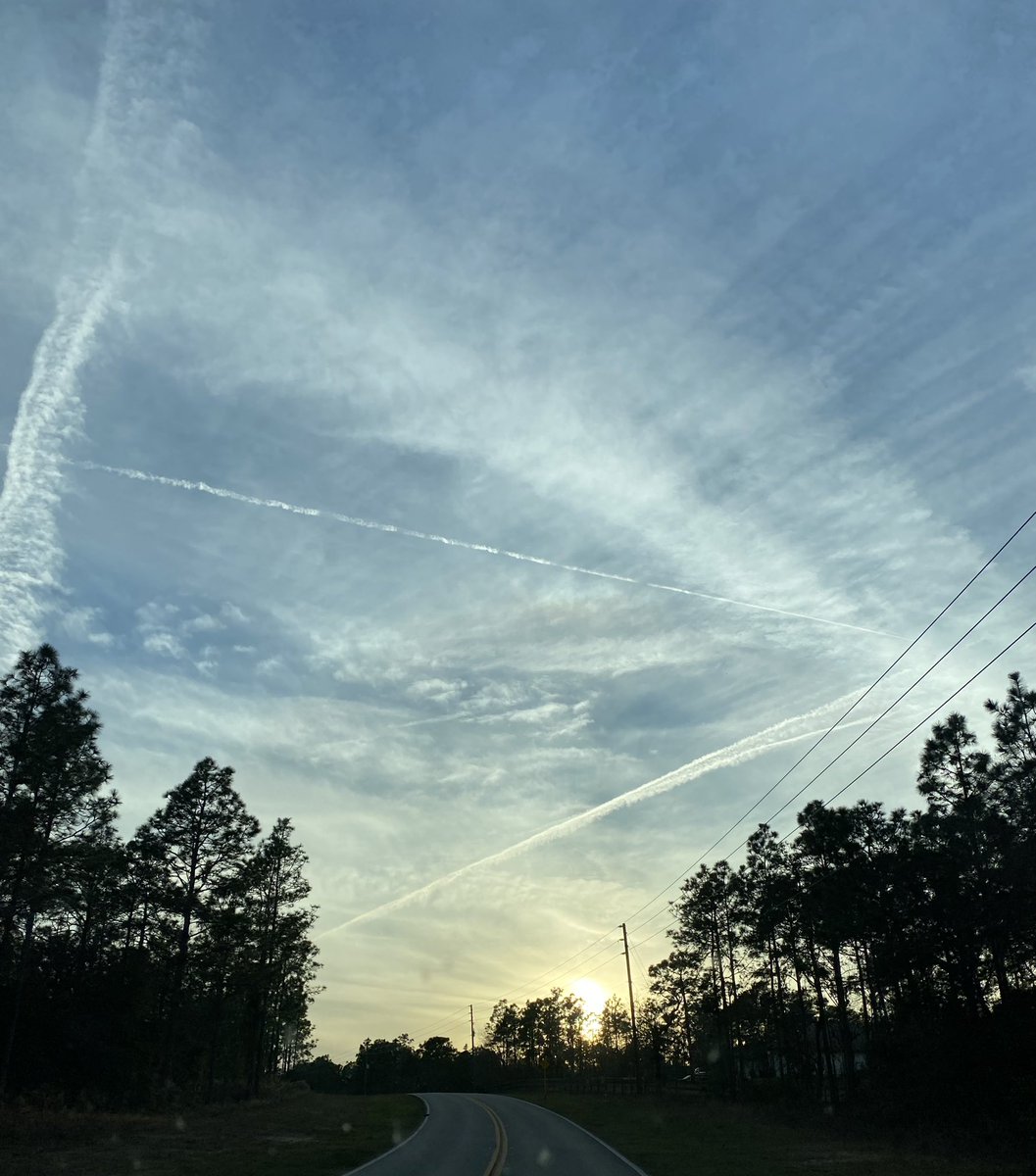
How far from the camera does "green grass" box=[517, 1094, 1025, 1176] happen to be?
65.5 ft

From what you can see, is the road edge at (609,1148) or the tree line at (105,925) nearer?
the road edge at (609,1148)

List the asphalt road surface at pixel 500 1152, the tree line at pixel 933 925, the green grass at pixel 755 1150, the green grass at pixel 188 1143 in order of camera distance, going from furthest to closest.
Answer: the tree line at pixel 933 925 < the asphalt road surface at pixel 500 1152 < the green grass at pixel 755 1150 < the green grass at pixel 188 1143

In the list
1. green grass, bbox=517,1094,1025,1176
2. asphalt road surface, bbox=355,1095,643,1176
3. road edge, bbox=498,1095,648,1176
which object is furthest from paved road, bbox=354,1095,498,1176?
green grass, bbox=517,1094,1025,1176

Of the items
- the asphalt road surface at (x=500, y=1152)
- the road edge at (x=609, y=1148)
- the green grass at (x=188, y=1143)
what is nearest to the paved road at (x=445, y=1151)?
the asphalt road surface at (x=500, y=1152)

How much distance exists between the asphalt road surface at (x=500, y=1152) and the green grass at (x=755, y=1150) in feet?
2.94

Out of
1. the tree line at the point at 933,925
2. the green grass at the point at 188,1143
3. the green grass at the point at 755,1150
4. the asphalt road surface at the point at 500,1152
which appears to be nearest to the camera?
the green grass at the point at 188,1143

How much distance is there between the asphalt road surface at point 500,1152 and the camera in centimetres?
2075

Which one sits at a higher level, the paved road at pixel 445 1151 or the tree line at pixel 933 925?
the tree line at pixel 933 925

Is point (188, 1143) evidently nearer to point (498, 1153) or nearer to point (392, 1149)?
point (392, 1149)

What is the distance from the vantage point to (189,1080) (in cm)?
5284

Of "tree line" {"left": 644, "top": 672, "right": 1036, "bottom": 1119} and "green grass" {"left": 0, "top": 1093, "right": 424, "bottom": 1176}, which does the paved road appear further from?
"tree line" {"left": 644, "top": 672, "right": 1036, "bottom": 1119}

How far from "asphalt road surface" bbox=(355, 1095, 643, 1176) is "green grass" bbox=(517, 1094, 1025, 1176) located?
90 centimetres

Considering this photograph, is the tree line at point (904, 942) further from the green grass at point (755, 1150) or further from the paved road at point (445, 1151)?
the paved road at point (445, 1151)

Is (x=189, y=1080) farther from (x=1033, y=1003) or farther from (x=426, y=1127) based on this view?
(x=1033, y=1003)
